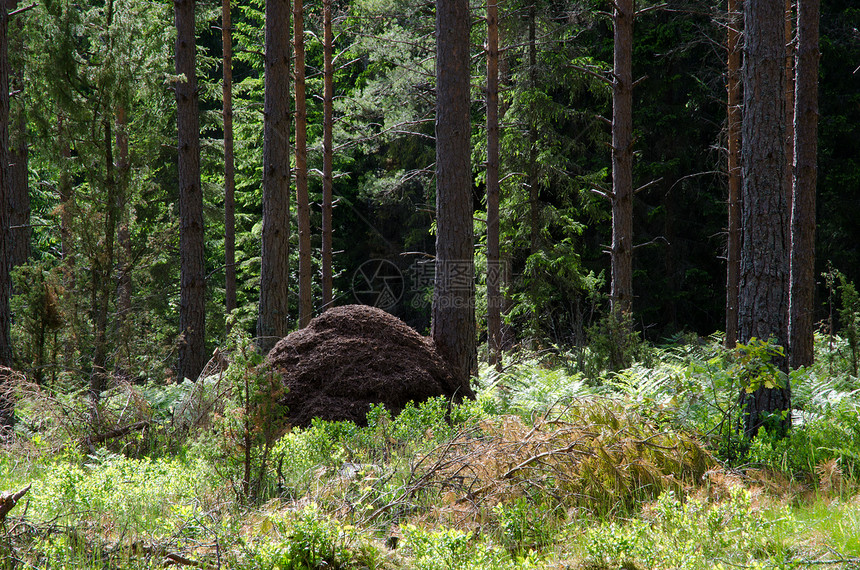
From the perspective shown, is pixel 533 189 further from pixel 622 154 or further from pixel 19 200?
pixel 19 200

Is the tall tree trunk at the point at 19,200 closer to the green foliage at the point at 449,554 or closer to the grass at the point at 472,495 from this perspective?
the grass at the point at 472,495

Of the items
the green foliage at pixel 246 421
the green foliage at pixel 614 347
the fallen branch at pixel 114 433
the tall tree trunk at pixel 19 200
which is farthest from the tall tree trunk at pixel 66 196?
the green foliage at pixel 614 347

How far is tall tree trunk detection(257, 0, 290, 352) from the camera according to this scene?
29.8ft

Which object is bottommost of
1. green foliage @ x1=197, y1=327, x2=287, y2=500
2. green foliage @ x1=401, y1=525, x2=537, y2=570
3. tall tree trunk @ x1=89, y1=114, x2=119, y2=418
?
green foliage @ x1=401, y1=525, x2=537, y2=570

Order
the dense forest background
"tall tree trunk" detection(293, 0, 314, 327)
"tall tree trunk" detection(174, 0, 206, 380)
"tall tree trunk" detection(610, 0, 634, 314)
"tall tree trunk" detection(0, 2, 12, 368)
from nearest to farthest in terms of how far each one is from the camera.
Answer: "tall tree trunk" detection(0, 2, 12, 368) → the dense forest background → "tall tree trunk" detection(610, 0, 634, 314) → "tall tree trunk" detection(174, 0, 206, 380) → "tall tree trunk" detection(293, 0, 314, 327)

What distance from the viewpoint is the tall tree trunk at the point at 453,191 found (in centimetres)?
750

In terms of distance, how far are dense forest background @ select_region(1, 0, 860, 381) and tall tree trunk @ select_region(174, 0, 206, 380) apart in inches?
15.8

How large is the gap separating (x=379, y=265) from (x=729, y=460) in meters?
18.1

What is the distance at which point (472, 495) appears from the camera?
399 cm

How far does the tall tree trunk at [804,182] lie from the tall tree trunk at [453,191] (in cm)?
548

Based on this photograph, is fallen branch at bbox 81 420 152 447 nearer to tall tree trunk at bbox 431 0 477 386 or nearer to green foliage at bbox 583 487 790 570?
tall tree trunk at bbox 431 0 477 386

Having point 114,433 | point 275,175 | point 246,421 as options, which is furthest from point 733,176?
point 114,433

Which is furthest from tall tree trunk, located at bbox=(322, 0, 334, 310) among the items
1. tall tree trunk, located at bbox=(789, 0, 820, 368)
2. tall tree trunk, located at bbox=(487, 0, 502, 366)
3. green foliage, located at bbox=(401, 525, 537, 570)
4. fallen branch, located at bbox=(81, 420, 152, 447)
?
green foliage, located at bbox=(401, 525, 537, 570)

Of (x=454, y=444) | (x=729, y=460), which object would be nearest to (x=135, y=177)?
(x=454, y=444)
